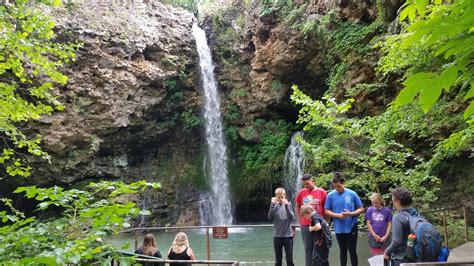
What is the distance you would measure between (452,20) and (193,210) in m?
18.4

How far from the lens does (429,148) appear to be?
1058cm

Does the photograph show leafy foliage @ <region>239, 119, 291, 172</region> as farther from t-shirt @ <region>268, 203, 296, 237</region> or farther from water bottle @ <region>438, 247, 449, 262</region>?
water bottle @ <region>438, 247, 449, 262</region>

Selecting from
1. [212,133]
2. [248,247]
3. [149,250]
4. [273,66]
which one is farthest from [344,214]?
[212,133]

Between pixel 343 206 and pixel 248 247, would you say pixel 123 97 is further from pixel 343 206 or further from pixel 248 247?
pixel 343 206

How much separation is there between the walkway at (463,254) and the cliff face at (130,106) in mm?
14087

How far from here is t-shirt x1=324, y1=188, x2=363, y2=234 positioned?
504 centimetres

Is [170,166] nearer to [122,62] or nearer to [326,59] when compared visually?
[122,62]

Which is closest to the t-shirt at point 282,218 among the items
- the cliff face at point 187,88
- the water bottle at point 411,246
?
the water bottle at point 411,246

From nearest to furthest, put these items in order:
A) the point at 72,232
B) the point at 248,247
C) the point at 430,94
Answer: the point at 430,94
the point at 72,232
the point at 248,247

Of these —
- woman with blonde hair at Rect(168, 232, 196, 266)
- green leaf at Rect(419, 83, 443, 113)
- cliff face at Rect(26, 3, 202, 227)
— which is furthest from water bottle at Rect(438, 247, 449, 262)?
cliff face at Rect(26, 3, 202, 227)

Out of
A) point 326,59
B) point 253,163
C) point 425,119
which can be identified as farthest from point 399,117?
point 253,163

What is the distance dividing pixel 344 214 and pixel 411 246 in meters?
1.48

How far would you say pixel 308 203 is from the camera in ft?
16.9

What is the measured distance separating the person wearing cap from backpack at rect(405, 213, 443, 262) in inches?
65.7
